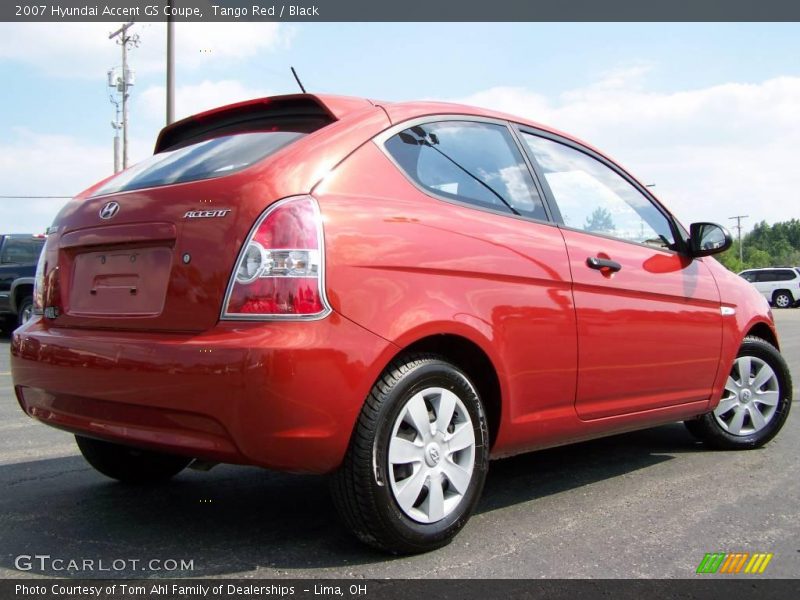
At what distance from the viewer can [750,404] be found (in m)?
4.71

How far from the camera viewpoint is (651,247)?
409 centimetres

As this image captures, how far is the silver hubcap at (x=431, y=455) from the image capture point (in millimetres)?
2732

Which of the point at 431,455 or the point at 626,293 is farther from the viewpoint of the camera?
the point at 626,293

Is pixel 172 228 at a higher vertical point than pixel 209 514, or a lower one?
higher

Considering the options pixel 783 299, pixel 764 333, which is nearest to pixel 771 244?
pixel 783 299

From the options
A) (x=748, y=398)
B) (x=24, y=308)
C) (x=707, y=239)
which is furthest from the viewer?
(x=24, y=308)

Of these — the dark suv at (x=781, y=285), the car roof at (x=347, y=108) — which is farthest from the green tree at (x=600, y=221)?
the dark suv at (x=781, y=285)

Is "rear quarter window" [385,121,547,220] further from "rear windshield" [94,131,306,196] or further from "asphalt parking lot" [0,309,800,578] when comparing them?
"asphalt parking lot" [0,309,800,578]

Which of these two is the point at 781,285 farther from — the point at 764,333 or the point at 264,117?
the point at 264,117

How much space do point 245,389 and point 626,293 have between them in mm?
1995

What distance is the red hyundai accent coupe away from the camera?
253cm

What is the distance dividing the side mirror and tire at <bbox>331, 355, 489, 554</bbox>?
196 cm

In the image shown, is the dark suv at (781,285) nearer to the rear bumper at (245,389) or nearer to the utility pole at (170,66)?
the utility pole at (170,66)

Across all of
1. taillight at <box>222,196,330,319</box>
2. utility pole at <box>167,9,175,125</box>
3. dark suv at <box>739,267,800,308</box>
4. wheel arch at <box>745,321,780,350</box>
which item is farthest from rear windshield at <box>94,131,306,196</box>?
dark suv at <box>739,267,800,308</box>
